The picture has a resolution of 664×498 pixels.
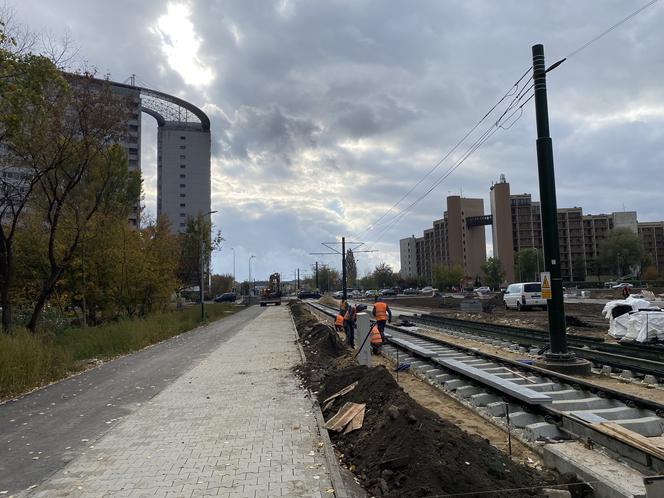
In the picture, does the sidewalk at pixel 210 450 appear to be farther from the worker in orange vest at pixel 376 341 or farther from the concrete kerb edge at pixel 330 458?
→ the worker in orange vest at pixel 376 341

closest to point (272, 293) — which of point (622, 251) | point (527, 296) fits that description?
point (527, 296)

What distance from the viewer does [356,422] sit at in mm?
6828

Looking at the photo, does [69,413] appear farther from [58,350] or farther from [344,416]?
[58,350]

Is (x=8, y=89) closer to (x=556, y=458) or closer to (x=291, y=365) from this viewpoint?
(x=291, y=365)

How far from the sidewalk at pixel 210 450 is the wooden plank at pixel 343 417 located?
0.87 feet

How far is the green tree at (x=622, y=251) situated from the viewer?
111 m

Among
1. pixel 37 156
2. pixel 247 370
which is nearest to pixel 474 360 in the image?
pixel 247 370

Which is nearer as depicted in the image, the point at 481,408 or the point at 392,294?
the point at 481,408

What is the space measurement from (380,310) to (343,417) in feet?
25.6

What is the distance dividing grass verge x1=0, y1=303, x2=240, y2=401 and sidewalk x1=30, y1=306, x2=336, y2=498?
10.7 ft

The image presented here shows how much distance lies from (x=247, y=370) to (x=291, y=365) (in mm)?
1216

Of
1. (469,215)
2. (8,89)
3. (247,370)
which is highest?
(469,215)

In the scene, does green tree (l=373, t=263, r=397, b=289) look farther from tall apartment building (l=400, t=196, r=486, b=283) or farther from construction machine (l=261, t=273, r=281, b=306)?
construction machine (l=261, t=273, r=281, b=306)

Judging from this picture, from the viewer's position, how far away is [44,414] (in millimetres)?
8469
